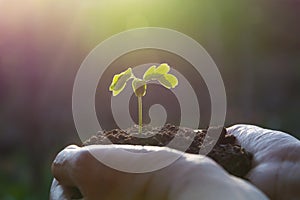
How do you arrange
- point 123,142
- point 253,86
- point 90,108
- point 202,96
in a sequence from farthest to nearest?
1. point 253,86
2. point 202,96
3. point 90,108
4. point 123,142

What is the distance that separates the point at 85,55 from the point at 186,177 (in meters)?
0.93

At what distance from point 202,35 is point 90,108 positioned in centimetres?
44

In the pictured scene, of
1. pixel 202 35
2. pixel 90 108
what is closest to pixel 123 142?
pixel 90 108

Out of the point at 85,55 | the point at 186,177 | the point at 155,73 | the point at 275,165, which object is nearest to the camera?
the point at 186,177

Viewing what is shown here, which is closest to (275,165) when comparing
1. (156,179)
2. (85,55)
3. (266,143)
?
(266,143)

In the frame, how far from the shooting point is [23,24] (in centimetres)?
133

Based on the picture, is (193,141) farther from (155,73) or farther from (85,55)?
(85,55)

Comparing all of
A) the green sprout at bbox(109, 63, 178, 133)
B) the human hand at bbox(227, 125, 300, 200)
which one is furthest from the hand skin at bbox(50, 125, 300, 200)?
the green sprout at bbox(109, 63, 178, 133)

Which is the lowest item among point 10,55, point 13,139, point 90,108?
point 13,139

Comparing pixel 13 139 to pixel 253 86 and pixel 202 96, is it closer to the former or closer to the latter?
pixel 202 96

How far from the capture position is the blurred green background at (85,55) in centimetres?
133

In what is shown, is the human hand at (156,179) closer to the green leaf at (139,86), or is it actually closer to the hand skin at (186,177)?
the hand skin at (186,177)

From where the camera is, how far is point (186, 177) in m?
0.46

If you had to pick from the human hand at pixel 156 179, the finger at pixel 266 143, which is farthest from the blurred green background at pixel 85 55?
the human hand at pixel 156 179
